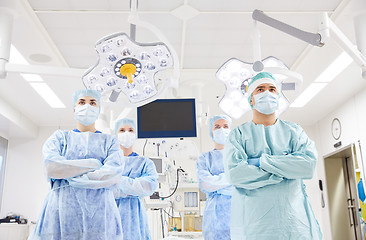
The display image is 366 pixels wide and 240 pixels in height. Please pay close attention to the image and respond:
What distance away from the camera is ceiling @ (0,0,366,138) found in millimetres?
3969

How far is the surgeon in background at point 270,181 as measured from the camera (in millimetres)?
1819

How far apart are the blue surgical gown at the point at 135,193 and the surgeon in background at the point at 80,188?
2.00ft

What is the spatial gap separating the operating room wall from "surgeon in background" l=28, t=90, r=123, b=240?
6.05 meters

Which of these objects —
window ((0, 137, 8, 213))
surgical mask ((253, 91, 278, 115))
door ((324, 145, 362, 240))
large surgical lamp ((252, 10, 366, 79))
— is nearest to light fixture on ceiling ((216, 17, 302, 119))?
large surgical lamp ((252, 10, 366, 79))

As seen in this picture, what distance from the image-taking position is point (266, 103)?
6.95 feet

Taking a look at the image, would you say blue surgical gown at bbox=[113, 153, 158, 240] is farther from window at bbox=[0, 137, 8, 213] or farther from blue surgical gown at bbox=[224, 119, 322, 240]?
window at bbox=[0, 137, 8, 213]

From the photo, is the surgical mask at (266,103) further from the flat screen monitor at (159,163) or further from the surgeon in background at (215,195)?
the flat screen monitor at (159,163)

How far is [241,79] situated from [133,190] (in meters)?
1.17

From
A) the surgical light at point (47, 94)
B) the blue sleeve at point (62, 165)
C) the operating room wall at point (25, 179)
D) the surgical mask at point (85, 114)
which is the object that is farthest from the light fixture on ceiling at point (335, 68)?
the operating room wall at point (25, 179)

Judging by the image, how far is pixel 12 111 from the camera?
22.9 ft

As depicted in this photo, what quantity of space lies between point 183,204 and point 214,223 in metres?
1.52

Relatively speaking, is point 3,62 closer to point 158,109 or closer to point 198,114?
point 158,109

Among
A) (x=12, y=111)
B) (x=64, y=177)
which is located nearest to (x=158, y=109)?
(x=64, y=177)

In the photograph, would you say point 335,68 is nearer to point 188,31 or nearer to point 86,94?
point 188,31
